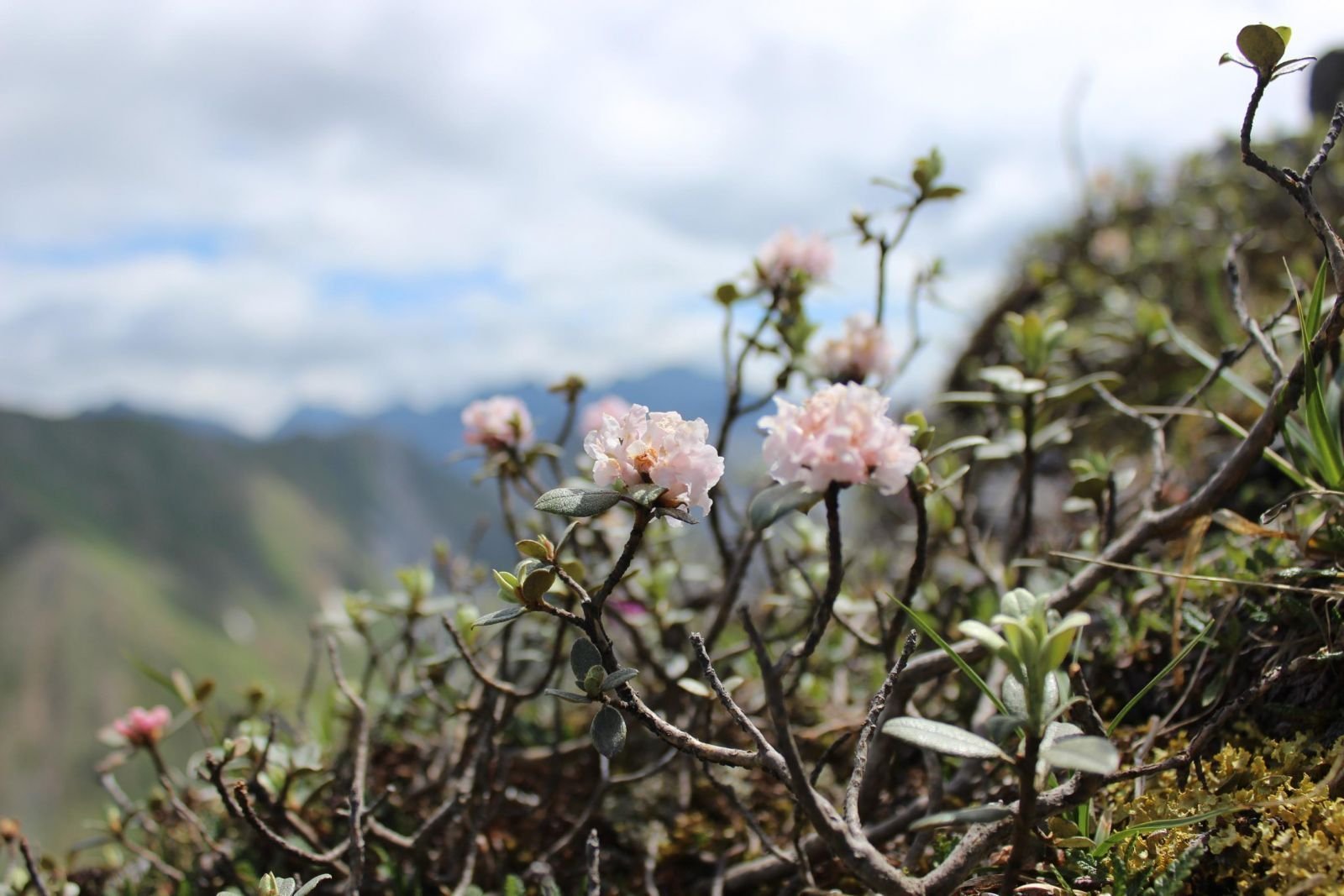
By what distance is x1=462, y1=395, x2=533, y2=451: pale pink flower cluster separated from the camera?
215 cm

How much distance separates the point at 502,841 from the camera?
2.05 meters

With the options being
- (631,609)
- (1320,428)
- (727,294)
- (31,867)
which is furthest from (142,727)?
(1320,428)

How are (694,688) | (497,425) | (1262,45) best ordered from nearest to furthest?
(1262,45) → (694,688) → (497,425)

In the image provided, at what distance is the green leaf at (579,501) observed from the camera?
1.22 meters

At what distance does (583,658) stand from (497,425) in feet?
3.36

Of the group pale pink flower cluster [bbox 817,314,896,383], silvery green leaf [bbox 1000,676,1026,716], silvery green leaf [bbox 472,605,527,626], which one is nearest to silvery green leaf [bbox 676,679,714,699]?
silvery green leaf [bbox 472,605,527,626]

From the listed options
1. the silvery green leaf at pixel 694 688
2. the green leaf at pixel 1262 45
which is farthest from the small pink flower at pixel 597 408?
the green leaf at pixel 1262 45

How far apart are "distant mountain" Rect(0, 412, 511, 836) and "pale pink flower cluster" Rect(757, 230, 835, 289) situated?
9191 cm

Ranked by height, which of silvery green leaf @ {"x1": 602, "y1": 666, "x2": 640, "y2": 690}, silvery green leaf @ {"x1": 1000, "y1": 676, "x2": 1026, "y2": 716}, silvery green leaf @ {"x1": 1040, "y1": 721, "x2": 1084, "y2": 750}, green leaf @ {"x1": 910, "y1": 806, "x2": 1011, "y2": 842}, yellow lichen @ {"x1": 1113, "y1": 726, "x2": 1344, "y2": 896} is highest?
silvery green leaf @ {"x1": 602, "y1": 666, "x2": 640, "y2": 690}

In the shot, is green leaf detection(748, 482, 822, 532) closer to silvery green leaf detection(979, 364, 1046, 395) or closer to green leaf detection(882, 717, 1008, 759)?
green leaf detection(882, 717, 1008, 759)

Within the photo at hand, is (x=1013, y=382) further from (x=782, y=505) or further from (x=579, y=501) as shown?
(x=579, y=501)

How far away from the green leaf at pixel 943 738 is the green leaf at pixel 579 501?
1.54 ft

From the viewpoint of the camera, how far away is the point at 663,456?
1.21m

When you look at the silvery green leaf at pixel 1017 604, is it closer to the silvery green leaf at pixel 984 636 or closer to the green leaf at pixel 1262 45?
the silvery green leaf at pixel 984 636
